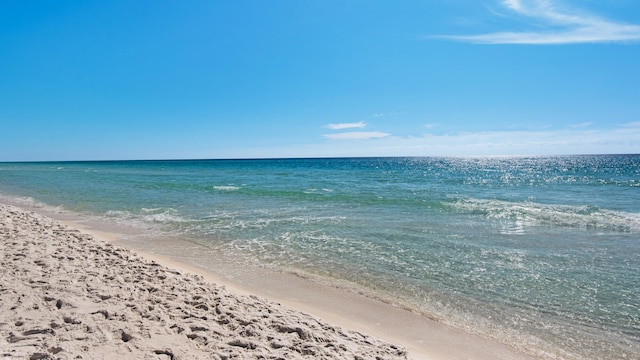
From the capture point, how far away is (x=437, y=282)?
8414 mm

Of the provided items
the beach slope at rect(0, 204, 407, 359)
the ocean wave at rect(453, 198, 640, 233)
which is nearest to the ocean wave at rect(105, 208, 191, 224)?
the beach slope at rect(0, 204, 407, 359)

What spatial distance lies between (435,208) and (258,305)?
1589 cm

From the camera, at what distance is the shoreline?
5.58 metres

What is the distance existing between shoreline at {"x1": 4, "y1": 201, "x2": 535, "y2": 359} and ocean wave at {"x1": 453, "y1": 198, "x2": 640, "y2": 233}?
10.2 m

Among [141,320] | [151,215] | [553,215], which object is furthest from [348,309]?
[553,215]

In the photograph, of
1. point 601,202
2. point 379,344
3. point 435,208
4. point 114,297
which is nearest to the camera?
point 379,344

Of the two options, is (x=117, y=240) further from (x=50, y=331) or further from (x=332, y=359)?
(x=332, y=359)

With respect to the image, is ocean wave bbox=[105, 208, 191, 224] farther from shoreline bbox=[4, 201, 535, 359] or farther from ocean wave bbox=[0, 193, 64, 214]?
shoreline bbox=[4, 201, 535, 359]

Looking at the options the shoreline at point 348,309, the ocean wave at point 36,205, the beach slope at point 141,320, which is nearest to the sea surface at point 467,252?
the ocean wave at point 36,205

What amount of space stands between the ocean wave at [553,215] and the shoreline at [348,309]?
10.2 metres

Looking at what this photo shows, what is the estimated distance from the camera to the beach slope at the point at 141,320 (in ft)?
13.6

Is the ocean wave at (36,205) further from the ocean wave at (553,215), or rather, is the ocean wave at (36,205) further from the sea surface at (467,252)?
the ocean wave at (553,215)

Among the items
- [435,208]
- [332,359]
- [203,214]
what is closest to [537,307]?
[332,359]

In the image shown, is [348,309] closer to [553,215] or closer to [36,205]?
[553,215]
